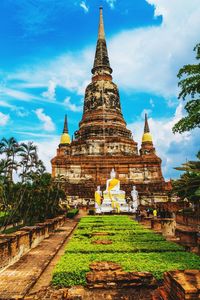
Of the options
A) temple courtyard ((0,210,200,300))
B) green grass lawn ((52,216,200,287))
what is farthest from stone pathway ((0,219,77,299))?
green grass lawn ((52,216,200,287))

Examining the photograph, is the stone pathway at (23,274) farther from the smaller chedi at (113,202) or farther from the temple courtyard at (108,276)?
the smaller chedi at (113,202)

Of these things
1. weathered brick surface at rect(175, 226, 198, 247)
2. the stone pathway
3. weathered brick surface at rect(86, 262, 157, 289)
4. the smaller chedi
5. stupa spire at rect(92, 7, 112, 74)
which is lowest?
the stone pathway

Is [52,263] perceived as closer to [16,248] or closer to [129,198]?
[16,248]

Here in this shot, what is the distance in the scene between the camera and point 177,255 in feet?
30.8

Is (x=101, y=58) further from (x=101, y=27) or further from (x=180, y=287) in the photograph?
(x=180, y=287)

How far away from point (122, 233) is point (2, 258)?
24.9 feet

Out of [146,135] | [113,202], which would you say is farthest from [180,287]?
[146,135]

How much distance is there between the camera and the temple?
46.6 meters

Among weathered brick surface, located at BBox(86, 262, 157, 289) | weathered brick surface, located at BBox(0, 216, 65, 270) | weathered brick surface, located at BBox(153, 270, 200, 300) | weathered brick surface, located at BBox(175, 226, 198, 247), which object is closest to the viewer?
weathered brick surface, located at BBox(153, 270, 200, 300)

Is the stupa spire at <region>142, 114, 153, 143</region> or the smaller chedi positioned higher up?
the stupa spire at <region>142, 114, 153, 143</region>

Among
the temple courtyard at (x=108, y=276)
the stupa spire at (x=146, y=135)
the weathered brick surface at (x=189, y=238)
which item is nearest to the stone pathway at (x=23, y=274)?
the temple courtyard at (x=108, y=276)

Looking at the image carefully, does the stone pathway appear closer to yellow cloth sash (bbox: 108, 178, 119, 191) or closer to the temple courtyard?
the temple courtyard

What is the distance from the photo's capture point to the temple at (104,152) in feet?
153

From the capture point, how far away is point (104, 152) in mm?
51719
